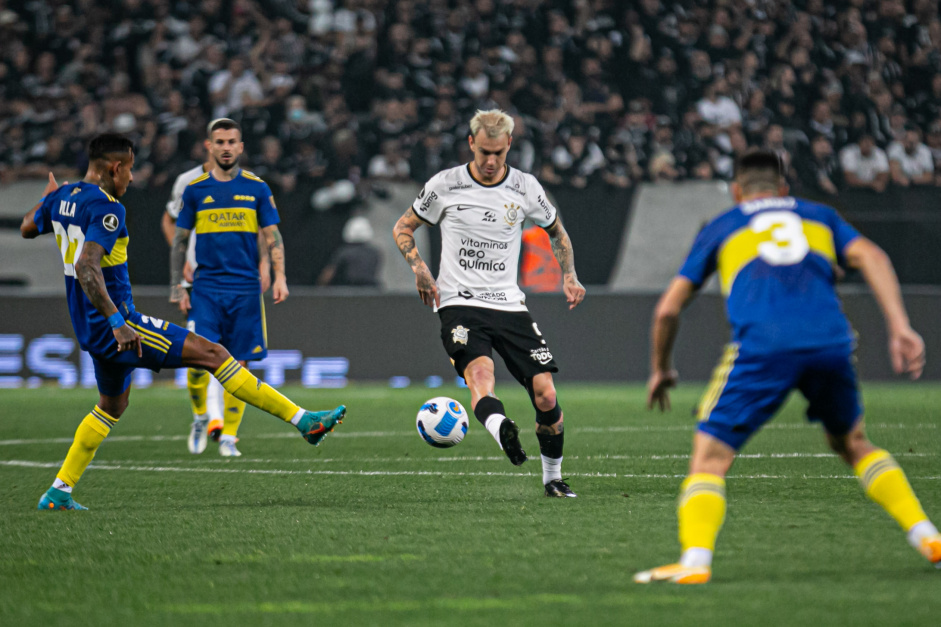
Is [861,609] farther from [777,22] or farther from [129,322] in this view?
[777,22]

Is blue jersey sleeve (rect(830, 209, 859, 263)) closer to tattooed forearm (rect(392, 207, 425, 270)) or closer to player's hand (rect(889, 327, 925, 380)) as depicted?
player's hand (rect(889, 327, 925, 380))

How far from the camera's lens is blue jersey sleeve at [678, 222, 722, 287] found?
4.38 meters

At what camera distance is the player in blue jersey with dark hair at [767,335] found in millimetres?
4258

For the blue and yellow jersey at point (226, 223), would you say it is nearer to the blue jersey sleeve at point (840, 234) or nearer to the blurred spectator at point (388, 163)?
the blue jersey sleeve at point (840, 234)

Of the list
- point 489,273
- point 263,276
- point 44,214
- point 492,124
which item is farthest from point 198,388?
point 492,124

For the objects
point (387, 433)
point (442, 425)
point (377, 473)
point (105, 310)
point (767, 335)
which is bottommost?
point (387, 433)

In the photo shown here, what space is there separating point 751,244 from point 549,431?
8.95 ft

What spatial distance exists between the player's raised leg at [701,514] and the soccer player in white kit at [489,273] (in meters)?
2.47

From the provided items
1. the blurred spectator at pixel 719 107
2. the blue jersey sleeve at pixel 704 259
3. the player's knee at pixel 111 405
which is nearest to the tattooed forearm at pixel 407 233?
the player's knee at pixel 111 405

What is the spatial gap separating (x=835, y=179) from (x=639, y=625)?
46.8ft

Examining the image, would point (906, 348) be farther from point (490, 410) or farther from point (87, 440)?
point (87, 440)

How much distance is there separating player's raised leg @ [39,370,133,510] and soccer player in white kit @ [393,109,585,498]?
5.91 feet

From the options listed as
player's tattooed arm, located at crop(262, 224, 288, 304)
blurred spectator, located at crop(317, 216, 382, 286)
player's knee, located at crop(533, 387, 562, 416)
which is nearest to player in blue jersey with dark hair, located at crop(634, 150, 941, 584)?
player's knee, located at crop(533, 387, 562, 416)

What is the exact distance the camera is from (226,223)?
362 inches
